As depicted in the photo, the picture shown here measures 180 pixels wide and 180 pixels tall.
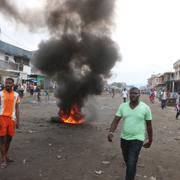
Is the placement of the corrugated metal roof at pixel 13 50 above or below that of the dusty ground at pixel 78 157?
above

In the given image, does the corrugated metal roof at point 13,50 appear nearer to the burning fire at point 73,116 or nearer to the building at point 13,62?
the building at point 13,62

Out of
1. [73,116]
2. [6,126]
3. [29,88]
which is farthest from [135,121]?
[29,88]

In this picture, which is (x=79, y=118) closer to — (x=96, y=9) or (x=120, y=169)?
(x=96, y=9)

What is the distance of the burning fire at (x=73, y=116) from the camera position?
1318 cm

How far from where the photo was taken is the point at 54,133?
33.3ft

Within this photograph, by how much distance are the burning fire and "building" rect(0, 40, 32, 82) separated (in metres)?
24.3

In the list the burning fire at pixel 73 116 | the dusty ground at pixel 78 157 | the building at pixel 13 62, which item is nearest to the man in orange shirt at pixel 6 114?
the dusty ground at pixel 78 157

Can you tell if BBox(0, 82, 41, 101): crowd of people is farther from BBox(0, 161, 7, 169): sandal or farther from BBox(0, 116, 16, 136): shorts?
BBox(0, 161, 7, 169): sandal

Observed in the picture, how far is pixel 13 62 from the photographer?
135 ft

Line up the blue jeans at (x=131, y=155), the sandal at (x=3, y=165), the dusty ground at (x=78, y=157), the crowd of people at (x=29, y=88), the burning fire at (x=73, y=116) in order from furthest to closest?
the crowd of people at (x=29, y=88) < the burning fire at (x=73, y=116) < the sandal at (x=3, y=165) < the dusty ground at (x=78, y=157) < the blue jeans at (x=131, y=155)

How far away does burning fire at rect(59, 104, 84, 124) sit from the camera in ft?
43.2

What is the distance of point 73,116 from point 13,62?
29.5 meters

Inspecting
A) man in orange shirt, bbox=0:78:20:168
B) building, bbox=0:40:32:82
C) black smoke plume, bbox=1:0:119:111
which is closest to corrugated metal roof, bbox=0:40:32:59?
building, bbox=0:40:32:82

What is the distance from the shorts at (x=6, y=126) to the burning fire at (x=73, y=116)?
711cm
